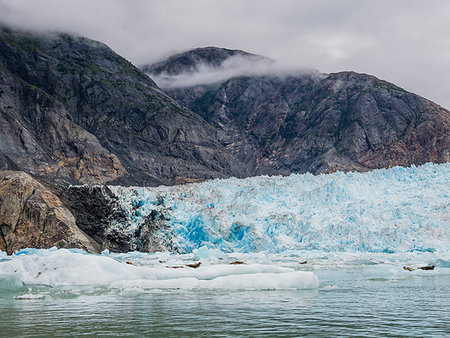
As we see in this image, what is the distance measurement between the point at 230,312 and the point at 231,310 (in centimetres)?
22

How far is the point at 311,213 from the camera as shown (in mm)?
26703

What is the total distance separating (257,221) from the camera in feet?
88.3

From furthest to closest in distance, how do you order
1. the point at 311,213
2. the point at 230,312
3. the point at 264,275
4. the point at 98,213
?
the point at 311,213, the point at 98,213, the point at 264,275, the point at 230,312

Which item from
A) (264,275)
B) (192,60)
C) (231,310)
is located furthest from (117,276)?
(192,60)

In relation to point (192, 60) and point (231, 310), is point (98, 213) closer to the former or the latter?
point (231, 310)

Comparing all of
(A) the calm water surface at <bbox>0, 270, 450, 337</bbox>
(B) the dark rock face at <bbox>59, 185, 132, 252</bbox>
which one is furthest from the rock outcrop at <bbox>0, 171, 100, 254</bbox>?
(A) the calm water surface at <bbox>0, 270, 450, 337</bbox>

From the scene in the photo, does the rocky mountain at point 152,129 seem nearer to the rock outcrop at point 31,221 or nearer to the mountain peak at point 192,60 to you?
the rock outcrop at point 31,221

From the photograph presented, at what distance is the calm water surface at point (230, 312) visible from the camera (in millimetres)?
5949

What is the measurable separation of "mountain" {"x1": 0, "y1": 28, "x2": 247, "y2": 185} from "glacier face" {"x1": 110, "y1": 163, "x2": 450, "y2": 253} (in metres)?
36.3

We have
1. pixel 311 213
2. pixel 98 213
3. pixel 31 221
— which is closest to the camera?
pixel 31 221

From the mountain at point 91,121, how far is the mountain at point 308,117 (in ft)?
62.3

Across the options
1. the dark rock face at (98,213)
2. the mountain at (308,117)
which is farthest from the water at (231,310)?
the mountain at (308,117)

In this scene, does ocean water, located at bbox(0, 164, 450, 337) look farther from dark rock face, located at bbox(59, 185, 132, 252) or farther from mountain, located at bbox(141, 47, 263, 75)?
mountain, located at bbox(141, 47, 263, 75)

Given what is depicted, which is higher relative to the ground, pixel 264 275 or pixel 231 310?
pixel 264 275
